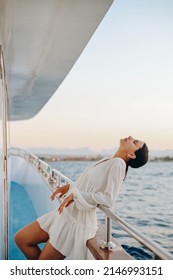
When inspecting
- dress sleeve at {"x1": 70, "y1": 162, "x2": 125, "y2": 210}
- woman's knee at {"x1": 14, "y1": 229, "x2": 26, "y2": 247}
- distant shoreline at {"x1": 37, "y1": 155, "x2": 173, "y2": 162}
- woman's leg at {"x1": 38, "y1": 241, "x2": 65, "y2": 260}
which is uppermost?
distant shoreline at {"x1": 37, "y1": 155, "x2": 173, "y2": 162}

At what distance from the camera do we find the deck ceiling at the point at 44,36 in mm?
1358

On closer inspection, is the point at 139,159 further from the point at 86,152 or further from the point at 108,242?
the point at 86,152

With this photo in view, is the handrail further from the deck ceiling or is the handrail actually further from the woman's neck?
the deck ceiling

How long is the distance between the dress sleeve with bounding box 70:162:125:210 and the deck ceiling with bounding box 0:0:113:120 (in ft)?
1.72

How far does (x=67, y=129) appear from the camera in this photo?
197 centimetres

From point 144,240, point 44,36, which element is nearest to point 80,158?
point 44,36

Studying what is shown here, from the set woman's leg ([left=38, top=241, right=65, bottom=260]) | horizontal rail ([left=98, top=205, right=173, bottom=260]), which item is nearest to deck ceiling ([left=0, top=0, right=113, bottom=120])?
horizontal rail ([left=98, top=205, right=173, bottom=260])

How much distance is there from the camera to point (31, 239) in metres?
1.47

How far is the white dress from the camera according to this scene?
130cm

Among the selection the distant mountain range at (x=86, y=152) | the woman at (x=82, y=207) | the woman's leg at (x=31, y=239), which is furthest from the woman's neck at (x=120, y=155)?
the woman's leg at (x=31, y=239)

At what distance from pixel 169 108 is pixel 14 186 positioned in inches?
55.4
